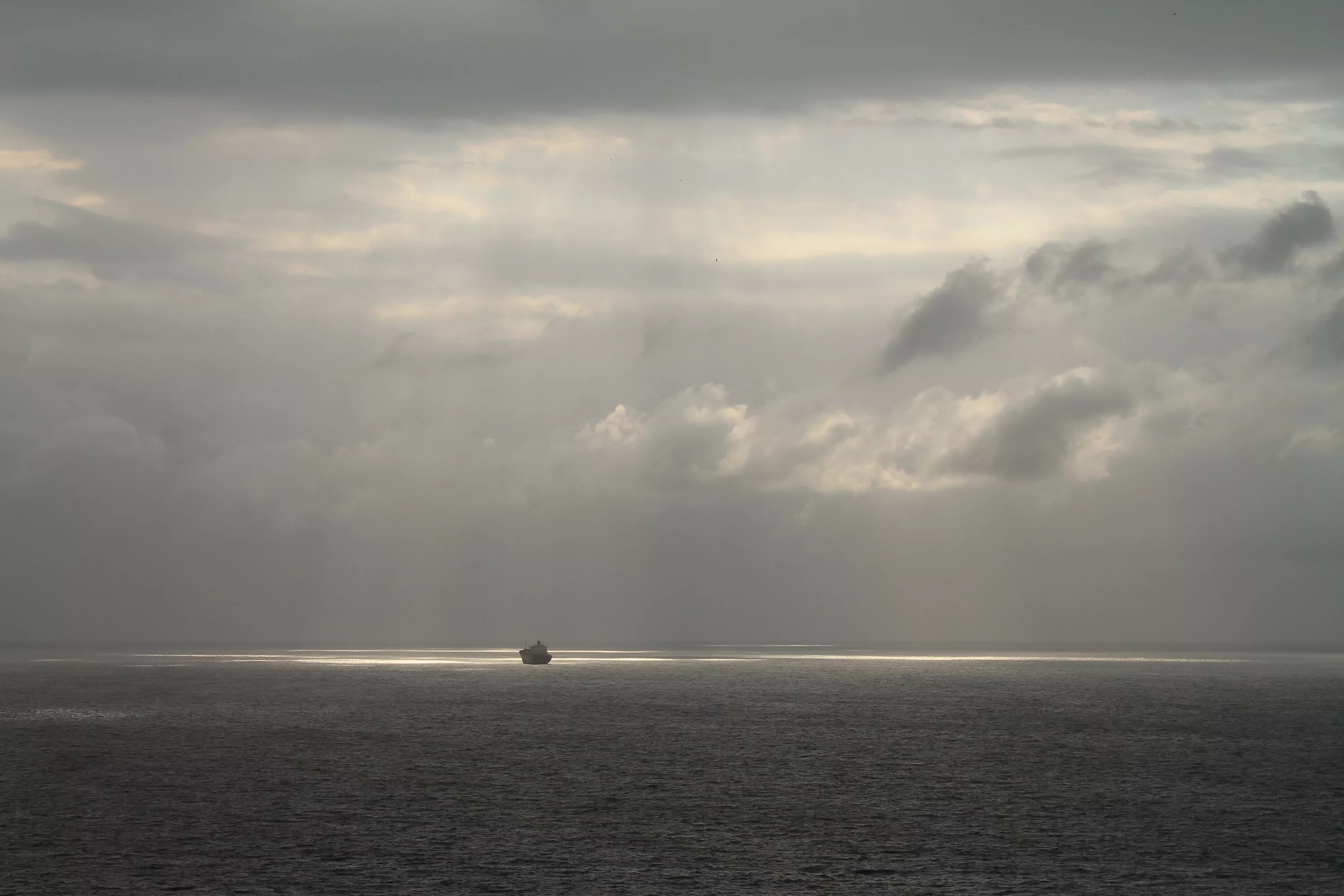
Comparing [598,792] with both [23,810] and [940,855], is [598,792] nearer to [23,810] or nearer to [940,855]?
[940,855]

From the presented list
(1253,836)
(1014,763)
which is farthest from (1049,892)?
(1014,763)

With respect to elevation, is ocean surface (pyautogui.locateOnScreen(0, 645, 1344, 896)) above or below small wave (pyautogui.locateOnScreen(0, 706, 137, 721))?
below

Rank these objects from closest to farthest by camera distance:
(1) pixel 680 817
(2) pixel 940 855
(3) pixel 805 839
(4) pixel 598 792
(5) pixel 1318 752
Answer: (2) pixel 940 855
(3) pixel 805 839
(1) pixel 680 817
(4) pixel 598 792
(5) pixel 1318 752

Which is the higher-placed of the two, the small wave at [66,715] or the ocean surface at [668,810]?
the small wave at [66,715]

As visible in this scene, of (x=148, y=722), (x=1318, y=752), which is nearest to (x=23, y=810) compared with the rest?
(x=148, y=722)

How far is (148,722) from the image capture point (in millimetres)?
170000

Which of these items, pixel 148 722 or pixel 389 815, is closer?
pixel 389 815

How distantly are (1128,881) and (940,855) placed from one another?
1093cm

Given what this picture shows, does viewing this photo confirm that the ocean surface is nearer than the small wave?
Yes

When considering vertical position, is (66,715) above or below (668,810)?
above

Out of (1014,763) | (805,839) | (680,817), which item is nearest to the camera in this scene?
(805,839)

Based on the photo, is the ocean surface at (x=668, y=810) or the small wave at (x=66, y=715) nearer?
the ocean surface at (x=668, y=810)

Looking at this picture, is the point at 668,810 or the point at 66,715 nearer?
the point at 668,810

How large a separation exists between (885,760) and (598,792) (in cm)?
3542
